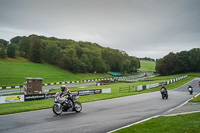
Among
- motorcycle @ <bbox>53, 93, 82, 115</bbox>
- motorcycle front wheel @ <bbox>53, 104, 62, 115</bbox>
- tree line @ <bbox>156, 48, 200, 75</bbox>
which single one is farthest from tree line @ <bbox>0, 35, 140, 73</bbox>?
motorcycle front wheel @ <bbox>53, 104, 62, 115</bbox>

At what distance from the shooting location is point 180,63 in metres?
97.7

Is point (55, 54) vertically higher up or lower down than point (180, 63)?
higher up

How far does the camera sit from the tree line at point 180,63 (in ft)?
317

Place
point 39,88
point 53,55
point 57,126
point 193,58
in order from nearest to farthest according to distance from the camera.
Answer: point 57,126 → point 39,88 → point 53,55 → point 193,58

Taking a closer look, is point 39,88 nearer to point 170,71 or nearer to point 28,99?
point 28,99

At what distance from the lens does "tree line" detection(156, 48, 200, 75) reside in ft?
317

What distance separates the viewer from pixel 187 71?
100500mm

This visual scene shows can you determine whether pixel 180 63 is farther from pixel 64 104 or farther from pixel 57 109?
pixel 57 109

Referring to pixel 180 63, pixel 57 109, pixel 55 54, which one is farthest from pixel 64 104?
pixel 180 63

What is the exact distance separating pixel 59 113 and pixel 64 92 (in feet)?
4.82

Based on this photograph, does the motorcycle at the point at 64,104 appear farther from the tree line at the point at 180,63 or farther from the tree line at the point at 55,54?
the tree line at the point at 180,63

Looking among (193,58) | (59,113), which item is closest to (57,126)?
(59,113)

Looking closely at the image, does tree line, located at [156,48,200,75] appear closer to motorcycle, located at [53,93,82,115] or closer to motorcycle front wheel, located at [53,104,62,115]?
motorcycle, located at [53,93,82,115]

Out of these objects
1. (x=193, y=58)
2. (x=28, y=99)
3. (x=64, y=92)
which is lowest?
(x=28, y=99)
